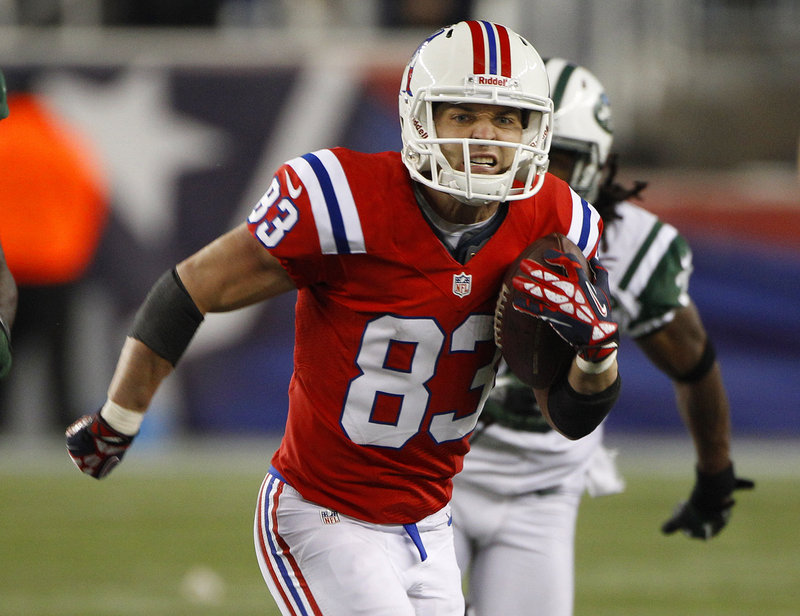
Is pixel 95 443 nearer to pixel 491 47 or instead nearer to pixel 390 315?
pixel 390 315

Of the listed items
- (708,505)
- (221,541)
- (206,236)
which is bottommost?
(221,541)

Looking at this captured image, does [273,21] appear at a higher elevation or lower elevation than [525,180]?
lower

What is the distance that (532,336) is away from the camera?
8.84 ft

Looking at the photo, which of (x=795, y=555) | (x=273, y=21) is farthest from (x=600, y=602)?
(x=273, y=21)

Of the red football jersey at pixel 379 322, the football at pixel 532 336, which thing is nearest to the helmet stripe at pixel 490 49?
the red football jersey at pixel 379 322

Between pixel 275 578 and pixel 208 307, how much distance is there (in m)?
0.61

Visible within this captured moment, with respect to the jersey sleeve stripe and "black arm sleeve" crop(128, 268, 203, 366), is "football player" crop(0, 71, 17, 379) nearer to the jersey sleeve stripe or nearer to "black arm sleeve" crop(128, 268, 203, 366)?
"black arm sleeve" crop(128, 268, 203, 366)

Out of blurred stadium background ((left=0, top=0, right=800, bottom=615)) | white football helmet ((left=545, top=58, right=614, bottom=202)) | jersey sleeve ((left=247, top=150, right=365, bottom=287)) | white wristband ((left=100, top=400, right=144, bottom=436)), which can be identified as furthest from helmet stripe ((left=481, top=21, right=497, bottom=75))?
blurred stadium background ((left=0, top=0, right=800, bottom=615))

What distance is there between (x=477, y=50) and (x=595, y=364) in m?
0.72

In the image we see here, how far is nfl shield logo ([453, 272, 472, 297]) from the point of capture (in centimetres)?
274

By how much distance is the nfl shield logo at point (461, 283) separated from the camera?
2.74 m

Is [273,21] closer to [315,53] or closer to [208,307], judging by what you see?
[315,53]

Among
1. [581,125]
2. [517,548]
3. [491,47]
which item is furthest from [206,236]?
[491,47]

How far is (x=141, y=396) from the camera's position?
2807 millimetres
